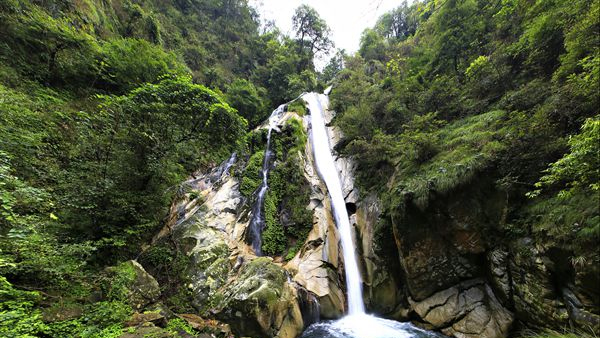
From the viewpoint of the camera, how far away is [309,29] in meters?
24.6

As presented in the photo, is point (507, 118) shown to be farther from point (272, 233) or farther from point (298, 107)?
point (298, 107)

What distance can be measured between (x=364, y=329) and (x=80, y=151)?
999cm

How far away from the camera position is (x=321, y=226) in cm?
900

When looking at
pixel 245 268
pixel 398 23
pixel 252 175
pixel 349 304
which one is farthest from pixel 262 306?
pixel 398 23

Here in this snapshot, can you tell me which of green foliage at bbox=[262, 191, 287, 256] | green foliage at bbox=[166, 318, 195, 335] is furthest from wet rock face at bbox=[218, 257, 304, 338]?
green foliage at bbox=[262, 191, 287, 256]

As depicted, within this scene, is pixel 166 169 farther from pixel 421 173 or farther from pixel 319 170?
pixel 421 173

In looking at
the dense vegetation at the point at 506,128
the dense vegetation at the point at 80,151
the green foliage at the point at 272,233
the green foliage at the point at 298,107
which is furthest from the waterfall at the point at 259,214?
the green foliage at the point at 298,107

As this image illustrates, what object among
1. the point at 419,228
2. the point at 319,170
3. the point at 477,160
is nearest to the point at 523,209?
the point at 477,160

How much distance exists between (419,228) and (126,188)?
9.53 meters

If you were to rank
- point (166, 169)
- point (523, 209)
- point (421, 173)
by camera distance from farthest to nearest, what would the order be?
1. point (166, 169)
2. point (421, 173)
3. point (523, 209)

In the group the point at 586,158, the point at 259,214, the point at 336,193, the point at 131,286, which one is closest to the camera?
the point at 586,158

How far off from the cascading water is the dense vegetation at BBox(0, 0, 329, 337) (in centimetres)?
434

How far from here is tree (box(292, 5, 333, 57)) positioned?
79.4ft

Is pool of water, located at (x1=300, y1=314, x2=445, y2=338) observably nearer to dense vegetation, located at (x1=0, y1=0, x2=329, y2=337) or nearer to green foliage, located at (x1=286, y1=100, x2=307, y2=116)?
dense vegetation, located at (x1=0, y1=0, x2=329, y2=337)
